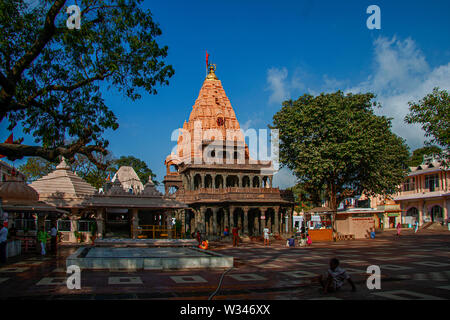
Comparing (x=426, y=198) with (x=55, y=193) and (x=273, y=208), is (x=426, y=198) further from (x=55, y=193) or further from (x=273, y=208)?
(x=55, y=193)

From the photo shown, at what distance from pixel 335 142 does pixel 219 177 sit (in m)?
24.4

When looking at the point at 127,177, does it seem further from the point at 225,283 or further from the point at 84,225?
the point at 225,283

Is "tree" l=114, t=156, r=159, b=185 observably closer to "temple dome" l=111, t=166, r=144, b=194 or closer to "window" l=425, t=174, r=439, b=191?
"temple dome" l=111, t=166, r=144, b=194

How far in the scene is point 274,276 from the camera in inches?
588

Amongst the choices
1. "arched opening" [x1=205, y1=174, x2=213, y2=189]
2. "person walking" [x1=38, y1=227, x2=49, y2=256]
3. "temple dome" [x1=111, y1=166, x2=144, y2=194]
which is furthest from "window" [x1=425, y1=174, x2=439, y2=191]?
"person walking" [x1=38, y1=227, x2=49, y2=256]

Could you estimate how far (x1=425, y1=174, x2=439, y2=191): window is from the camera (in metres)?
57.4

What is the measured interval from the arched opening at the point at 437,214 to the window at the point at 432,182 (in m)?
2.78

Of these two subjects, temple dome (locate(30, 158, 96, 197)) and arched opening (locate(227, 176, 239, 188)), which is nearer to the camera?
temple dome (locate(30, 158, 96, 197))

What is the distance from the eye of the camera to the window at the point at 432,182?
57.4m

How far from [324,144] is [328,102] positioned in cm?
421

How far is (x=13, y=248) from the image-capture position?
21.7 meters

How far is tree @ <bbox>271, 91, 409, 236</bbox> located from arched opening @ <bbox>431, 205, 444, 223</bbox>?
19546 mm

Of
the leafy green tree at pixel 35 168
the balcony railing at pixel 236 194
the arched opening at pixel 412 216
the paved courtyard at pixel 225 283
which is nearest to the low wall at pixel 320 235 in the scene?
the balcony railing at pixel 236 194
